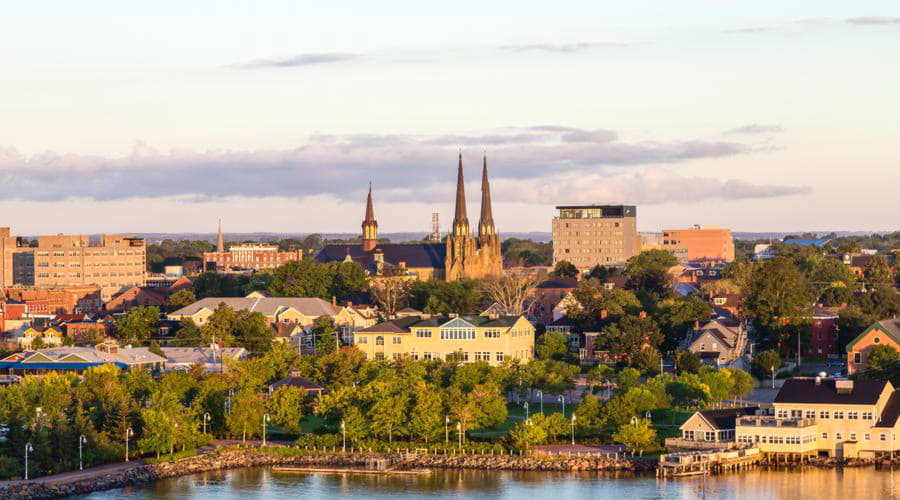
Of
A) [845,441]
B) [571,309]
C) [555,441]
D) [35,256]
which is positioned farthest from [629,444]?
[35,256]

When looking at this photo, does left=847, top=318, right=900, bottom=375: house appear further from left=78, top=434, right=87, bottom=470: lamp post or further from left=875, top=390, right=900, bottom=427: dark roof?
left=78, top=434, right=87, bottom=470: lamp post

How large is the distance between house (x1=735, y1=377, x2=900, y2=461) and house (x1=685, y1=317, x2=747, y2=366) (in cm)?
2011

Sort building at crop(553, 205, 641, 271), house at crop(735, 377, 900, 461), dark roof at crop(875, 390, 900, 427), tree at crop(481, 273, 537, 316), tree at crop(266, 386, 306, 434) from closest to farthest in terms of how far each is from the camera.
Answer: house at crop(735, 377, 900, 461) → dark roof at crop(875, 390, 900, 427) → tree at crop(266, 386, 306, 434) → tree at crop(481, 273, 537, 316) → building at crop(553, 205, 641, 271)

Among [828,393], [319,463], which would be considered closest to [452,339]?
[319,463]

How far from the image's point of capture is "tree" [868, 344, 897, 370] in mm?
76706

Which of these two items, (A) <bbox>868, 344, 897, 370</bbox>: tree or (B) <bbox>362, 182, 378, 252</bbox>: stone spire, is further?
(B) <bbox>362, 182, 378, 252</bbox>: stone spire

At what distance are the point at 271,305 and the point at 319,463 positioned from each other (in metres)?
44.1

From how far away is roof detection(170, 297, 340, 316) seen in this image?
10456cm

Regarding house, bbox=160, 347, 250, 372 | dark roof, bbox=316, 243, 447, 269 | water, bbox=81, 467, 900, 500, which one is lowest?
water, bbox=81, 467, 900, 500

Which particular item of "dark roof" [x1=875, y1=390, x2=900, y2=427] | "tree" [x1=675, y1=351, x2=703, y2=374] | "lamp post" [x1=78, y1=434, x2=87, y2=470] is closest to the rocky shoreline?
"lamp post" [x1=78, y1=434, x2=87, y2=470]

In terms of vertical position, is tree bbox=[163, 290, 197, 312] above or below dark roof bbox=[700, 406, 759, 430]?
above

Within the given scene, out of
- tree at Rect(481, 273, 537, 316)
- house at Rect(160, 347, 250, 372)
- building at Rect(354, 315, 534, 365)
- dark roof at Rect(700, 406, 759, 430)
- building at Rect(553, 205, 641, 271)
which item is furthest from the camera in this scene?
building at Rect(553, 205, 641, 271)

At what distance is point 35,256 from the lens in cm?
16650

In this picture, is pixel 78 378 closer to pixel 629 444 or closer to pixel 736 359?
pixel 629 444
